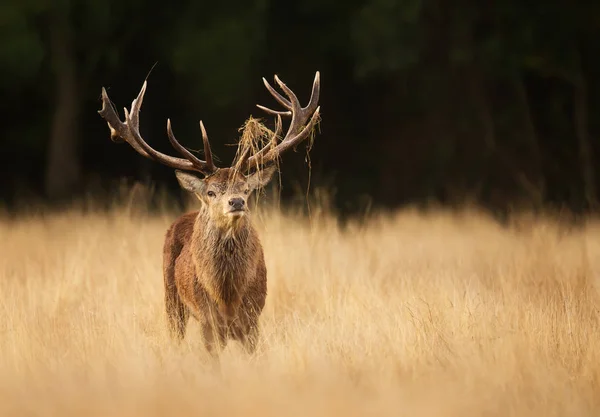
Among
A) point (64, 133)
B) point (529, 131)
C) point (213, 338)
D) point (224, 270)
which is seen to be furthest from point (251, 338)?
point (64, 133)

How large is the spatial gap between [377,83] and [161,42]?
533cm

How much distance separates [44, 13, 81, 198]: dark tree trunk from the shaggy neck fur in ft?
40.8

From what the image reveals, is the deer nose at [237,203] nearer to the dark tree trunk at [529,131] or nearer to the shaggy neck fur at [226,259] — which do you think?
the shaggy neck fur at [226,259]

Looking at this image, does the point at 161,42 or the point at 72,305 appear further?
the point at 161,42

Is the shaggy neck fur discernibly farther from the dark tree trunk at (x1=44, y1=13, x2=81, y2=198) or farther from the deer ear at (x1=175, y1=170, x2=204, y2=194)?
the dark tree trunk at (x1=44, y1=13, x2=81, y2=198)

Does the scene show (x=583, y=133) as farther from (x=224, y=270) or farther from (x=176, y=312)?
(x=224, y=270)

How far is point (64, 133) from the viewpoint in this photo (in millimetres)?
18922

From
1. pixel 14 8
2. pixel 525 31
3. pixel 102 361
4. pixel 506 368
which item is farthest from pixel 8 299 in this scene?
pixel 525 31

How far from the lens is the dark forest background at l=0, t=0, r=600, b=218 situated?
58.8ft

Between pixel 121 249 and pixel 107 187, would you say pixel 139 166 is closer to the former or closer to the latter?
pixel 107 187

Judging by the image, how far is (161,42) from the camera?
730 inches

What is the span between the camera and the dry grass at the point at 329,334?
4812mm

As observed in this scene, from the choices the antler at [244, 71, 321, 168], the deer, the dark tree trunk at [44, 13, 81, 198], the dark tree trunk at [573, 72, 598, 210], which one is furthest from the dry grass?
the dark tree trunk at [44, 13, 81, 198]

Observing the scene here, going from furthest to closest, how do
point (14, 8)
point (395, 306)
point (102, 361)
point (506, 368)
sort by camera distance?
1. point (14, 8)
2. point (395, 306)
3. point (102, 361)
4. point (506, 368)
